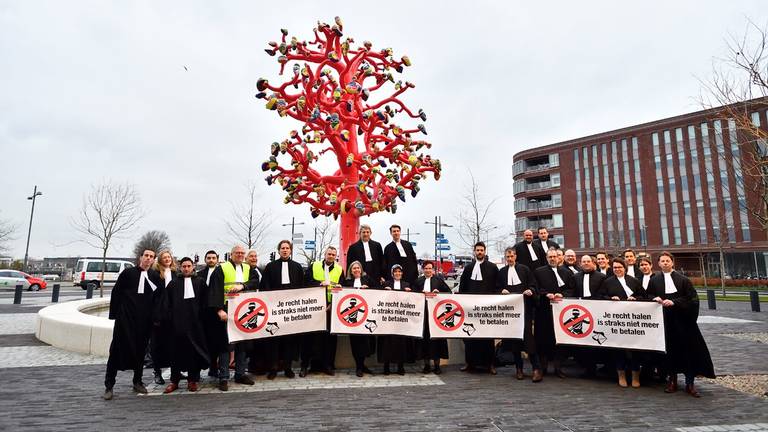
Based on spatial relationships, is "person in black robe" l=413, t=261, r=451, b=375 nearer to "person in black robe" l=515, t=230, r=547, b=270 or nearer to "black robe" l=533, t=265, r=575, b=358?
"black robe" l=533, t=265, r=575, b=358

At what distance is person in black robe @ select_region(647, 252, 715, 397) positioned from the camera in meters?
6.44

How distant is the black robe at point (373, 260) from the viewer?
8867 mm

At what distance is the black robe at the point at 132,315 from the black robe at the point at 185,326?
0.21 m

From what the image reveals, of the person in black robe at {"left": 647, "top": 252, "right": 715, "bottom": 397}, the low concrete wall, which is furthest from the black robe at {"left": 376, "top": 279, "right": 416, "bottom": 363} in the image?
the person in black robe at {"left": 647, "top": 252, "right": 715, "bottom": 397}

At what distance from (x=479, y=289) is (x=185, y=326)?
16.1 feet

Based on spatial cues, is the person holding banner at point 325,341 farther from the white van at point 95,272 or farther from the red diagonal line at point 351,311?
the white van at point 95,272

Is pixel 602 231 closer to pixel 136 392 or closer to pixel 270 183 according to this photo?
pixel 270 183

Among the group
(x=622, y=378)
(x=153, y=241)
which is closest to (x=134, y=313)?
(x=622, y=378)

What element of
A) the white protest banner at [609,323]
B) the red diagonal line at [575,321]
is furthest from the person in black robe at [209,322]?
the red diagonal line at [575,321]

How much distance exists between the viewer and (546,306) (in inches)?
299

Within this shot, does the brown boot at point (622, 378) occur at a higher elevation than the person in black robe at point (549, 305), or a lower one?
lower

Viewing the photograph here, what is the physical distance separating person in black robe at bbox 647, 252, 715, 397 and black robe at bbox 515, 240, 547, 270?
241cm

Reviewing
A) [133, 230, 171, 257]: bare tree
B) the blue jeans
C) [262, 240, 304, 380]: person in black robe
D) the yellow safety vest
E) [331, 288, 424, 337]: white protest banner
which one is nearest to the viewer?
the blue jeans

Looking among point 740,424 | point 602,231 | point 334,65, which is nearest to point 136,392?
point 740,424
